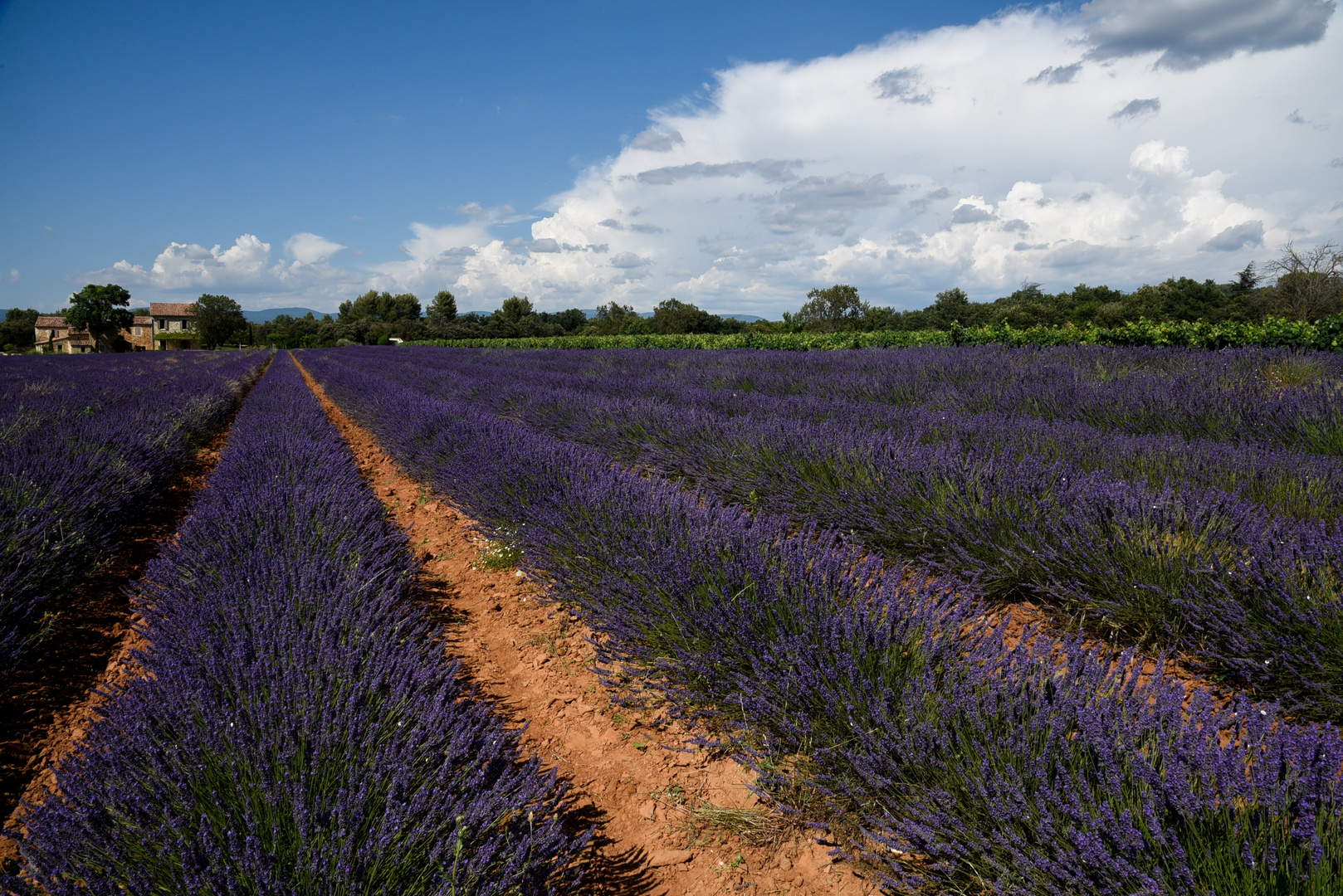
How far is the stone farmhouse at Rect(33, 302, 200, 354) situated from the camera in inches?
2135

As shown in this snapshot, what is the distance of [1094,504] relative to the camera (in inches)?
103

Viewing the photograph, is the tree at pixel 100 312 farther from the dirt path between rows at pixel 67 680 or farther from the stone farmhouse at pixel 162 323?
the dirt path between rows at pixel 67 680

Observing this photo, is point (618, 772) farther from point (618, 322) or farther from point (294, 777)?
point (618, 322)

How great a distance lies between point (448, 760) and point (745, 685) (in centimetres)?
84

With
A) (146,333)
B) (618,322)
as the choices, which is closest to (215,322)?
(146,333)

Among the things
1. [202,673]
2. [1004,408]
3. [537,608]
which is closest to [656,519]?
[537,608]

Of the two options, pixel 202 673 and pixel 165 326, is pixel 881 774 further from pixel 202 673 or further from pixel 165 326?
pixel 165 326

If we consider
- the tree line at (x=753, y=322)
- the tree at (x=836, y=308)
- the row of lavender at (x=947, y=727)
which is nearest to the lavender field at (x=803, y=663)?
the row of lavender at (x=947, y=727)

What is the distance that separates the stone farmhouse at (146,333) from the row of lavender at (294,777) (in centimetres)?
6597

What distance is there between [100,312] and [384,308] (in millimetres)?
29620

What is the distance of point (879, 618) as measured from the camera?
188cm

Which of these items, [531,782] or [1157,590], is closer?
[531,782]

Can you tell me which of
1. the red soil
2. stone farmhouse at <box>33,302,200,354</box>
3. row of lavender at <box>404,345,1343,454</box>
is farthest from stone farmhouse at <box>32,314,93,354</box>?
the red soil

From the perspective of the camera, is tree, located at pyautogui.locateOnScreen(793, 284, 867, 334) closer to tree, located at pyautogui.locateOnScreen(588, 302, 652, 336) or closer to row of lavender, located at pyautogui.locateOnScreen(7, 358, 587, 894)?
tree, located at pyautogui.locateOnScreen(588, 302, 652, 336)
